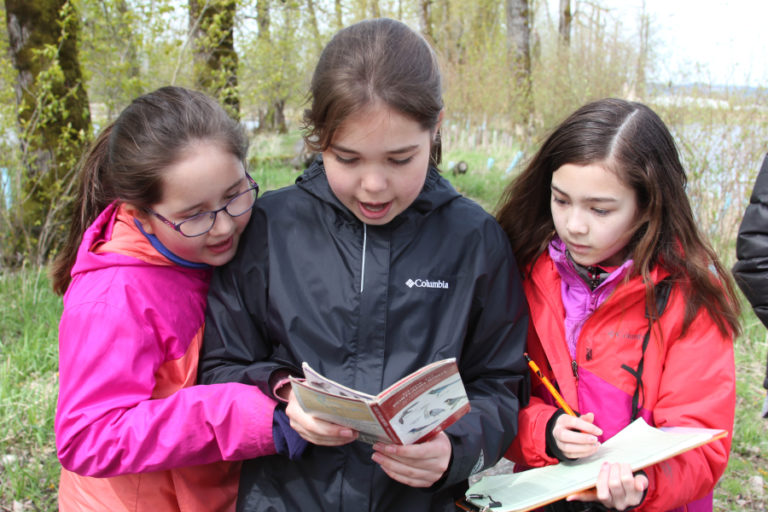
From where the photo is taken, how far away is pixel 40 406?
324 cm

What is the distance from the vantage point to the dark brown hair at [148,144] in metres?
1.77

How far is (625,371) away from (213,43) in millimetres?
5324

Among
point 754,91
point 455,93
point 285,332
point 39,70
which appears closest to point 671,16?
point 754,91

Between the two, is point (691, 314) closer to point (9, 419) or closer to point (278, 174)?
point (9, 419)

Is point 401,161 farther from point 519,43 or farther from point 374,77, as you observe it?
point 519,43

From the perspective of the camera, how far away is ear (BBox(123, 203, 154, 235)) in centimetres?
182

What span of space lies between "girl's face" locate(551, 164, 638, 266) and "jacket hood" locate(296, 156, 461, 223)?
13.6 inches

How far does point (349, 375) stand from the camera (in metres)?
1.62

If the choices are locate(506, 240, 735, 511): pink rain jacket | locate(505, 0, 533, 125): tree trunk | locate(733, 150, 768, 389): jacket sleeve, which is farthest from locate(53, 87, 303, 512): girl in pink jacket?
locate(505, 0, 533, 125): tree trunk

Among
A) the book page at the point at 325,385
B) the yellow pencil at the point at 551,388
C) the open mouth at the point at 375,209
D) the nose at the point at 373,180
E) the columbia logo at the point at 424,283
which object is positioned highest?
the nose at the point at 373,180

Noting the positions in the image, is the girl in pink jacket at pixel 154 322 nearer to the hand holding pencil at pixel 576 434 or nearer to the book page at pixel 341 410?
the book page at pixel 341 410

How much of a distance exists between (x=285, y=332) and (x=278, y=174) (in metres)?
8.42

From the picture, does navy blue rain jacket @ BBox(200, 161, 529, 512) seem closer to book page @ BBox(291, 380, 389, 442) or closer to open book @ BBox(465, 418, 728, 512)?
open book @ BBox(465, 418, 728, 512)

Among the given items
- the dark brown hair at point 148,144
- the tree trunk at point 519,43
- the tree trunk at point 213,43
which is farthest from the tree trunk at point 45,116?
the tree trunk at point 519,43
